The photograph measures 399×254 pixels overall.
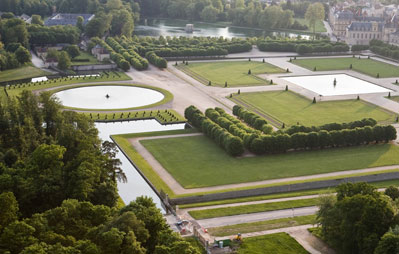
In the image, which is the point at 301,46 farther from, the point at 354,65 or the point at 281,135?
the point at 281,135

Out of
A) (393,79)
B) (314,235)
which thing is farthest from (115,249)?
(393,79)

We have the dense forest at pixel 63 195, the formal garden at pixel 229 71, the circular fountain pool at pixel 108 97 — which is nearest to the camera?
the dense forest at pixel 63 195

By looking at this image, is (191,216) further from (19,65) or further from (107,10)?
(107,10)

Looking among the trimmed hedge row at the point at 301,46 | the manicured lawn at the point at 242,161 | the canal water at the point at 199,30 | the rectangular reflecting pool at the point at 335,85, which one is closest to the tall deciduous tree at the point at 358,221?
the manicured lawn at the point at 242,161

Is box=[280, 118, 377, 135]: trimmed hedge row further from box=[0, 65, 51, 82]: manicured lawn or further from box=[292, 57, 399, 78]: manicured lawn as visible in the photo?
box=[0, 65, 51, 82]: manicured lawn

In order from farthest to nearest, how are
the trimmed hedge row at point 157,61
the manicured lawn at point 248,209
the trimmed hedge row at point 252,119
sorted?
the trimmed hedge row at point 157,61, the trimmed hedge row at point 252,119, the manicured lawn at point 248,209

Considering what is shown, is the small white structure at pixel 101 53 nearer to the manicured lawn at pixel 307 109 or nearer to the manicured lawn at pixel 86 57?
the manicured lawn at pixel 86 57

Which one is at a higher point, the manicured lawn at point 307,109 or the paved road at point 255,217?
the manicured lawn at point 307,109
